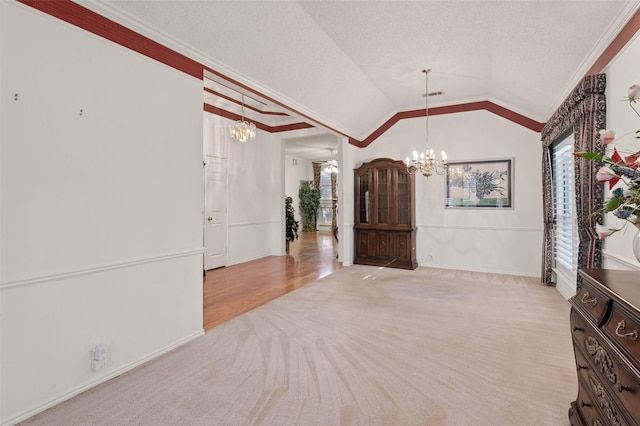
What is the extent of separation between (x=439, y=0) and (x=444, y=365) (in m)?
3.15

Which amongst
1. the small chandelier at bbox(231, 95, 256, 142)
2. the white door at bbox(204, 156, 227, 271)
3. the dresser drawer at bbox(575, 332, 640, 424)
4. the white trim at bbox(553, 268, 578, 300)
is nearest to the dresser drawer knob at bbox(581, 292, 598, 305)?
the dresser drawer at bbox(575, 332, 640, 424)

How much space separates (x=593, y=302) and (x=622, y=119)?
196 cm

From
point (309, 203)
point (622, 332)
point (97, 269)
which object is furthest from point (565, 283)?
point (309, 203)

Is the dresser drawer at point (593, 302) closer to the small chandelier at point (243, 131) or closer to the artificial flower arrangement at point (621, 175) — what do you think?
the artificial flower arrangement at point (621, 175)

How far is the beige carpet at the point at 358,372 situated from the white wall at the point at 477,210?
181cm

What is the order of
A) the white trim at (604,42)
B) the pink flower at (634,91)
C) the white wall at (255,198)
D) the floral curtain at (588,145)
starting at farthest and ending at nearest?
the white wall at (255,198) → the floral curtain at (588,145) → the white trim at (604,42) → the pink flower at (634,91)

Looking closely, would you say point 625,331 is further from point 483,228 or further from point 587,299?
point 483,228

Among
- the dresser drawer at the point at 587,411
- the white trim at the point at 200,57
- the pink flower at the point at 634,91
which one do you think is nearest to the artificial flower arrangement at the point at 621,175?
the pink flower at the point at 634,91

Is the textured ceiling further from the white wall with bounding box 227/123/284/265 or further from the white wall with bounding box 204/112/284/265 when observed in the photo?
the white wall with bounding box 227/123/284/265

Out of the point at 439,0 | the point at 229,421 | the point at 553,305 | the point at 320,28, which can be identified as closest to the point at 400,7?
the point at 439,0

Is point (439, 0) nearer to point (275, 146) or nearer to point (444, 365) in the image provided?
point (444, 365)

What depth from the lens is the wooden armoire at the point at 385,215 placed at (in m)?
6.09

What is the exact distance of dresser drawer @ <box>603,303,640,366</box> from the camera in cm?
112

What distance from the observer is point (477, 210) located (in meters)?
5.88
